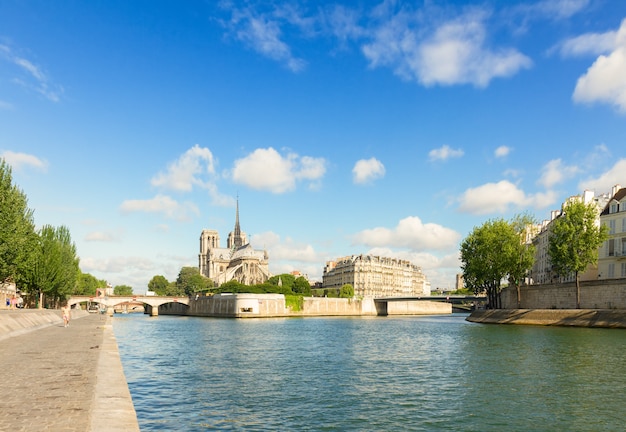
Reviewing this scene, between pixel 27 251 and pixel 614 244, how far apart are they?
70549mm

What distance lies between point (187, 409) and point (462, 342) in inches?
1297

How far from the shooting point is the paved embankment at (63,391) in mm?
11289

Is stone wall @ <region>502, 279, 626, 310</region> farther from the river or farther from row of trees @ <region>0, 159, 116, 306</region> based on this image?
row of trees @ <region>0, 159, 116, 306</region>

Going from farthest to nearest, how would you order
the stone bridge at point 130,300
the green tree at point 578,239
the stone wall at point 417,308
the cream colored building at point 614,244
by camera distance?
1. the stone wall at point 417,308
2. the stone bridge at point 130,300
3. the cream colored building at point 614,244
4. the green tree at point 578,239

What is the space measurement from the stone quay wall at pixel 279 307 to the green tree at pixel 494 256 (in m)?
50.0

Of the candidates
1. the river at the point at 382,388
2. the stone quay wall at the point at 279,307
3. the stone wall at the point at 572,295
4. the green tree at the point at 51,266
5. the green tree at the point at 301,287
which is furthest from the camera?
the green tree at the point at 301,287

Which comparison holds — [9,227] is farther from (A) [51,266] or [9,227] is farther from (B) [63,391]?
(B) [63,391]

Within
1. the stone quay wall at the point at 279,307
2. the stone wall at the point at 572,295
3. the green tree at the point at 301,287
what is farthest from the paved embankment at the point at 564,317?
the green tree at the point at 301,287

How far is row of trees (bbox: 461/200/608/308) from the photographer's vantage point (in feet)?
213

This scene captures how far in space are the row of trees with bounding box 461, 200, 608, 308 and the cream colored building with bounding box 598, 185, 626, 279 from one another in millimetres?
1912

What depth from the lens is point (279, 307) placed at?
12675cm

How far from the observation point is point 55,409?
12414 millimetres

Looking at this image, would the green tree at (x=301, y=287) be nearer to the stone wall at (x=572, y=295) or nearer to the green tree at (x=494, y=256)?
the green tree at (x=494, y=256)

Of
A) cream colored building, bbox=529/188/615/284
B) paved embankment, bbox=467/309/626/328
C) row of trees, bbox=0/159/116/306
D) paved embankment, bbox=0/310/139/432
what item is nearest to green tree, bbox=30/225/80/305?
row of trees, bbox=0/159/116/306
